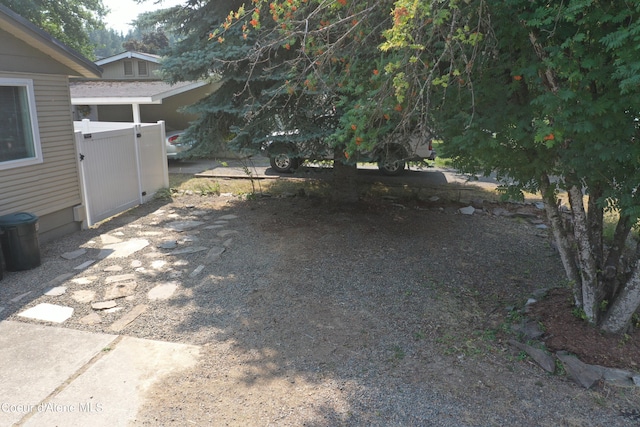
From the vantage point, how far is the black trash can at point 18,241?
579cm

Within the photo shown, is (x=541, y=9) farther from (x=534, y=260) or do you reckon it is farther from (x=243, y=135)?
(x=243, y=135)

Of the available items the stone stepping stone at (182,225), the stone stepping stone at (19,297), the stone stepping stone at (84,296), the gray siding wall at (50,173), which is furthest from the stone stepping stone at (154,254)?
the gray siding wall at (50,173)

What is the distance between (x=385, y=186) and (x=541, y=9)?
25.8 feet

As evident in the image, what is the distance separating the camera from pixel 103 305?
16.3 feet

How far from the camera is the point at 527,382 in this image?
3648 millimetres

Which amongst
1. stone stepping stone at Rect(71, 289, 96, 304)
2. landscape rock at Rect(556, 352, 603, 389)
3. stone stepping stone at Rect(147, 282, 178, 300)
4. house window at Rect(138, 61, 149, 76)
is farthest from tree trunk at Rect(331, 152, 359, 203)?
house window at Rect(138, 61, 149, 76)

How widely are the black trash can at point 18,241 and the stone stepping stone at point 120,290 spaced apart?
1336mm

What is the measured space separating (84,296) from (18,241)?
1392 millimetres

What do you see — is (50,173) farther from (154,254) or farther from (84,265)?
(154,254)

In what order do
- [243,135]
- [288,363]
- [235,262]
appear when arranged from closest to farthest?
1. [288,363]
2. [235,262]
3. [243,135]

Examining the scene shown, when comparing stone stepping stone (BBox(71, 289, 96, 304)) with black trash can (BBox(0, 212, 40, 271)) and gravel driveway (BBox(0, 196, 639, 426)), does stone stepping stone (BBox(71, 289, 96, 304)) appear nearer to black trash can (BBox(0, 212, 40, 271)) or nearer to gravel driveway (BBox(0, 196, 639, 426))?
gravel driveway (BBox(0, 196, 639, 426))

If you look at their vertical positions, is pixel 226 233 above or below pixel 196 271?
above

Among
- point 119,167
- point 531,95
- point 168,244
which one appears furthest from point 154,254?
point 531,95

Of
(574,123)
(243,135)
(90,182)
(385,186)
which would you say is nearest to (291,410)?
(574,123)
